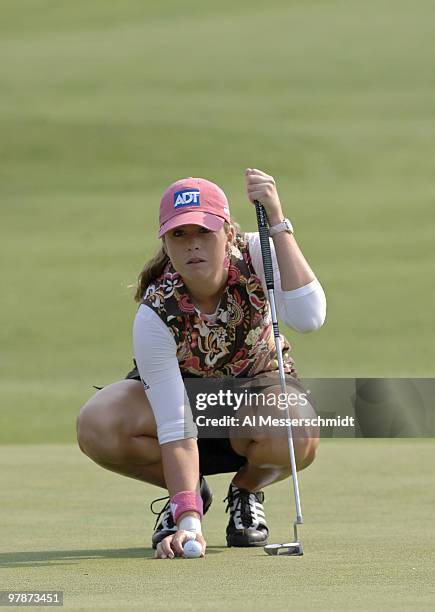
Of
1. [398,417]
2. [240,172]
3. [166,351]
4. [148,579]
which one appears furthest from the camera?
[240,172]

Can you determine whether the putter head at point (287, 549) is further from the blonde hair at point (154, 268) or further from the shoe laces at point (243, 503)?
the blonde hair at point (154, 268)

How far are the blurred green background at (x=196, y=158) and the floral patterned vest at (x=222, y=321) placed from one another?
476 centimetres

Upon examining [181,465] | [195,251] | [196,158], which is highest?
[196,158]

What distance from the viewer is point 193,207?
3512mm

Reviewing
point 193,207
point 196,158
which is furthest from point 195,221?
point 196,158

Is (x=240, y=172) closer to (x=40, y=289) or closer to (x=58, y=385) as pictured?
(x=40, y=289)

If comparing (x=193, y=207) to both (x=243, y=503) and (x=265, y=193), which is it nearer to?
(x=265, y=193)

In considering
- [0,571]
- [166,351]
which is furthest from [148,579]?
[166,351]

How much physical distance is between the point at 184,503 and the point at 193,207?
2.36 feet

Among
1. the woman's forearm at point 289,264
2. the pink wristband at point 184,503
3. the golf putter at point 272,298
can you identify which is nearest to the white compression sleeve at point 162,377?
the pink wristband at point 184,503

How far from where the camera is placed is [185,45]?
21.5 metres

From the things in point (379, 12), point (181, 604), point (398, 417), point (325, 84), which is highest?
point (379, 12)

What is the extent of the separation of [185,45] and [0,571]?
62.2 feet

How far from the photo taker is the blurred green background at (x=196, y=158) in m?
11.7
